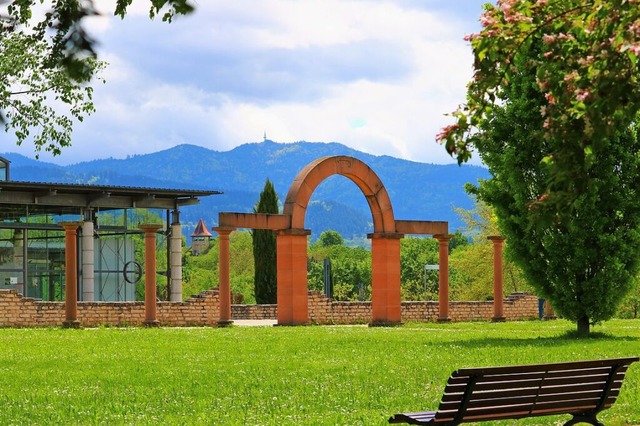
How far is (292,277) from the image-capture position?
35.9 m

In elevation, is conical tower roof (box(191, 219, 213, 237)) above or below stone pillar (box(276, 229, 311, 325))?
above

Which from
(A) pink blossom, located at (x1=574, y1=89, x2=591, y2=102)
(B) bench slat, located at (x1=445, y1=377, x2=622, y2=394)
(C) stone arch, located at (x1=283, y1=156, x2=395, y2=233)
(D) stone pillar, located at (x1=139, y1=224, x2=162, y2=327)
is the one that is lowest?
(B) bench slat, located at (x1=445, y1=377, x2=622, y2=394)

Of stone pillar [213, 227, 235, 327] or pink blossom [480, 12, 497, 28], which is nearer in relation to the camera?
pink blossom [480, 12, 497, 28]

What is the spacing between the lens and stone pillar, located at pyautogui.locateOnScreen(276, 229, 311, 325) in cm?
3588

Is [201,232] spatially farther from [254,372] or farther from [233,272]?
[254,372]

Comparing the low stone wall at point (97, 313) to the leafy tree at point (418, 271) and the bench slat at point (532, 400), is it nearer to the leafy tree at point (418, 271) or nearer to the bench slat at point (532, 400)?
the bench slat at point (532, 400)

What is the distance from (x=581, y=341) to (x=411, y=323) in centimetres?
1389

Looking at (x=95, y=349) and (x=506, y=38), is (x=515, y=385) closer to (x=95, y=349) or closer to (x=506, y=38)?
(x=506, y=38)

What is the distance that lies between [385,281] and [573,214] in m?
11.8

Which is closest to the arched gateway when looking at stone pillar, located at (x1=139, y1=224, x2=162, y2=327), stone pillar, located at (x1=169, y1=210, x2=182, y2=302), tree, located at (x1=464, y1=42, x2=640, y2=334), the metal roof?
stone pillar, located at (x1=139, y1=224, x2=162, y2=327)

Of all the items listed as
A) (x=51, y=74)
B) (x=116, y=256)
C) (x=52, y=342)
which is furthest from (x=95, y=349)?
(x=116, y=256)

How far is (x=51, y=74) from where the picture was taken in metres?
25.0

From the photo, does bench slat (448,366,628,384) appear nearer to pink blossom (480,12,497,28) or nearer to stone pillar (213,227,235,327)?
pink blossom (480,12,497,28)

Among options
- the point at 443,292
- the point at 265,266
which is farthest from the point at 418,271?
the point at 443,292
